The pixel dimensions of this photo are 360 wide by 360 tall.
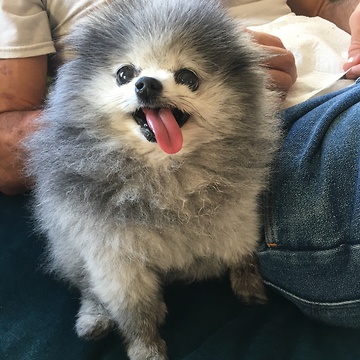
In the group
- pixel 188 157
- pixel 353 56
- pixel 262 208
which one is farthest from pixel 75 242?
pixel 353 56

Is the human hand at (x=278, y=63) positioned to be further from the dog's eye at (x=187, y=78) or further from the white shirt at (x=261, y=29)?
the dog's eye at (x=187, y=78)

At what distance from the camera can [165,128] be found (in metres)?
0.76

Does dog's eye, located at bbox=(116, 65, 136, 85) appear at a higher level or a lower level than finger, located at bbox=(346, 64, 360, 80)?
higher

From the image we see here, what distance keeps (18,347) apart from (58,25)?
846 millimetres

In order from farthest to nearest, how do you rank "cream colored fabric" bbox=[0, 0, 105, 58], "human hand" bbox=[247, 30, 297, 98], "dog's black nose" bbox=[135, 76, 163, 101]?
"cream colored fabric" bbox=[0, 0, 105, 58], "human hand" bbox=[247, 30, 297, 98], "dog's black nose" bbox=[135, 76, 163, 101]

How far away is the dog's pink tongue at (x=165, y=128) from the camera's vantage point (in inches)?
29.7

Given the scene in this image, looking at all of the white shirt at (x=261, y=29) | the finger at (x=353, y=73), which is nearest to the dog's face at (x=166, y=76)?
the white shirt at (x=261, y=29)

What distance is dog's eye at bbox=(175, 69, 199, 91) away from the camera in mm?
810

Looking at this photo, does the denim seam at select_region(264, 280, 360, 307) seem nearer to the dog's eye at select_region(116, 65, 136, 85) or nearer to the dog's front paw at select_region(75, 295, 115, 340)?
the dog's front paw at select_region(75, 295, 115, 340)

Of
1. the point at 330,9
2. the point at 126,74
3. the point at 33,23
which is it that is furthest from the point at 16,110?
the point at 330,9

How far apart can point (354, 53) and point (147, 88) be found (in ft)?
2.36

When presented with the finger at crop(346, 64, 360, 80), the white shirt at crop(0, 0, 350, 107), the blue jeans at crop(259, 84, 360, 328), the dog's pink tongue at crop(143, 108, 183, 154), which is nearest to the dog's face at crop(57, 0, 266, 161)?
the dog's pink tongue at crop(143, 108, 183, 154)

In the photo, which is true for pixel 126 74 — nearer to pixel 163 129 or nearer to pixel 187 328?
pixel 163 129

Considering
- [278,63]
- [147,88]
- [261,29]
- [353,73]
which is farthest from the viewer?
[261,29]
